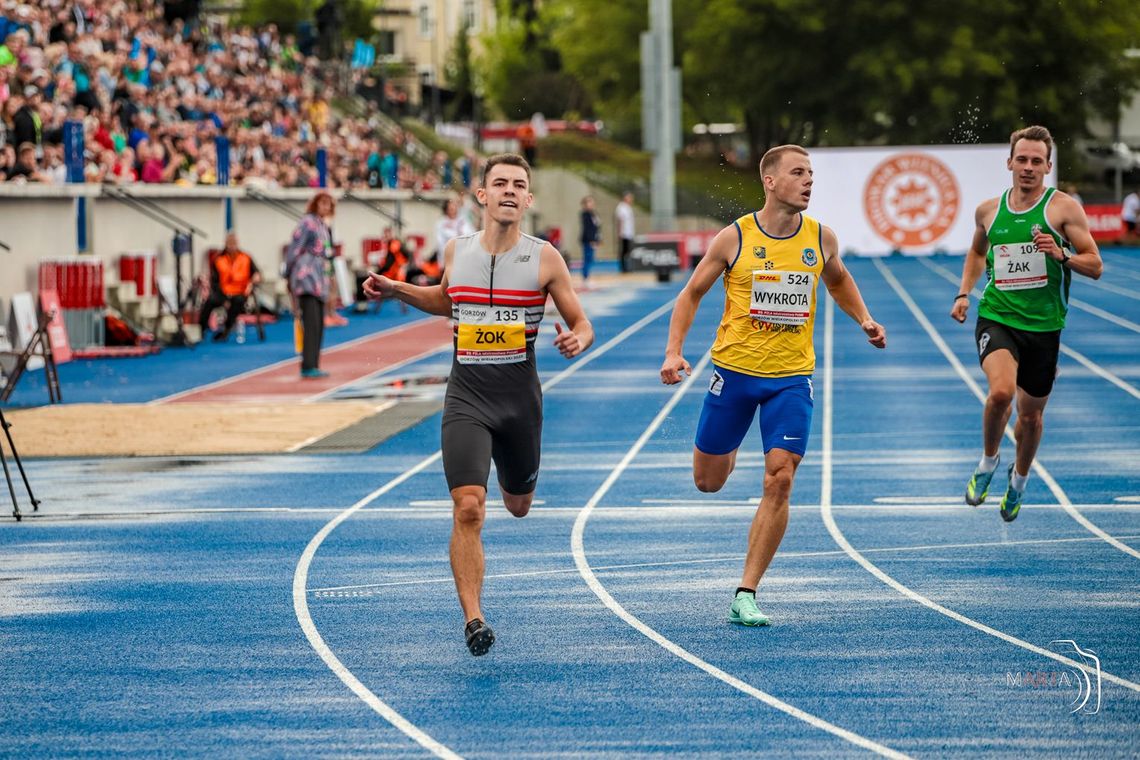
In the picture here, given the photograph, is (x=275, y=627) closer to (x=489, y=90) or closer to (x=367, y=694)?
(x=367, y=694)

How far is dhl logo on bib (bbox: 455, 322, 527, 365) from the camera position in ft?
25.2

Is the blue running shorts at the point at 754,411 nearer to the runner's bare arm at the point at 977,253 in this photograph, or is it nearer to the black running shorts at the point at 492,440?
the black running shorts at the point at 492,440

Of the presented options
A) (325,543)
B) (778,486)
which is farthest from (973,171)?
(778,486)

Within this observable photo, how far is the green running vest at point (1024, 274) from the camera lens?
10.0m

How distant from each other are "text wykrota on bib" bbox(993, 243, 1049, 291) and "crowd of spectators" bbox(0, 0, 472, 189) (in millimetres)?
14656

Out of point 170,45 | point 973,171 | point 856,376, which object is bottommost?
point 856,376

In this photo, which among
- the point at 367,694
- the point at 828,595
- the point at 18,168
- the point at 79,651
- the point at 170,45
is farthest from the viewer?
the point at 170,45

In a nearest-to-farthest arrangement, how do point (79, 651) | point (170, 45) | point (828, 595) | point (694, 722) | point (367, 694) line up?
point (694, 722)
point (367, 694)
point (79, 651)
point (828, 595)
point (170, 45)

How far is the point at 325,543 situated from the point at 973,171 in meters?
14.5

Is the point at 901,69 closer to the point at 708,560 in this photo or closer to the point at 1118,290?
the point at 1118,290

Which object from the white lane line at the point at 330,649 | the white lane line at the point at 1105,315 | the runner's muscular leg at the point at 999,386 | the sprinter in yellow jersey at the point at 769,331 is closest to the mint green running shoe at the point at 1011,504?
the runner's muscular leg at the point at 999,386

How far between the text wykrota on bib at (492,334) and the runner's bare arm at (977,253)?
328 cm

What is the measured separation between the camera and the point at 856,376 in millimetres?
20516

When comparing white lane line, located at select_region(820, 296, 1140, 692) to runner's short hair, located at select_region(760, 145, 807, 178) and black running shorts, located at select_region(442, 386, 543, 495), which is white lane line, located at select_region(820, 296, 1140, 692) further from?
runner's short hair, located at select_region(760, 145, 807, 178)
